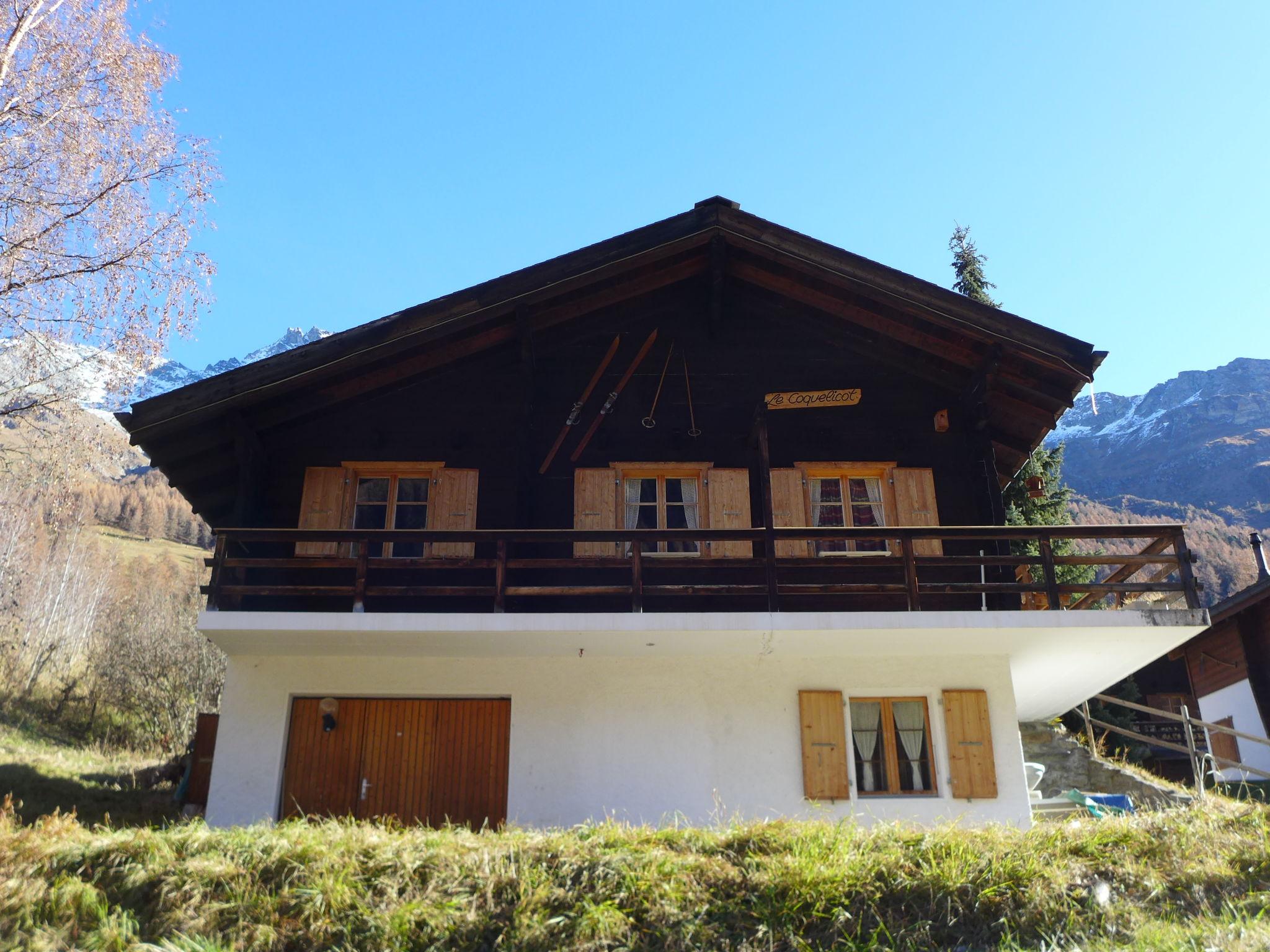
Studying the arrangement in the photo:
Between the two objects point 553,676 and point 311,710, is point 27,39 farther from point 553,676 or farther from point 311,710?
point 553,676

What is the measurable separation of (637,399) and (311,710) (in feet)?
18.1

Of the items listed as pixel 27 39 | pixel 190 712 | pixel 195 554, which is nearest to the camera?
pixel 27 39

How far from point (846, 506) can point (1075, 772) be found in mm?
6309

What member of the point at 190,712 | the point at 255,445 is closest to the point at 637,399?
the point at 255,445

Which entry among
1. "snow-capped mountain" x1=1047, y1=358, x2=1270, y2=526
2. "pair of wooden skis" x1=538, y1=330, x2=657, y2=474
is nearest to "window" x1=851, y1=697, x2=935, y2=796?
"pair of wooden skis" x1=538, y1=330, x2=657, y2=474

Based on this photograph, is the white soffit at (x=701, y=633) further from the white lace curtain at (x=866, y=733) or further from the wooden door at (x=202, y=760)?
the wooden door at (x=202, y=760)

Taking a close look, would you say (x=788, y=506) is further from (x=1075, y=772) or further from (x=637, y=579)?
(x=1075, y=772)

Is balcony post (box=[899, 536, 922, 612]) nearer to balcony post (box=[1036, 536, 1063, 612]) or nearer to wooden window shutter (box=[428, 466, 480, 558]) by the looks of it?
balcony post (box=[1036, 536, 1063, 612])

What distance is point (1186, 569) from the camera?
11438mm

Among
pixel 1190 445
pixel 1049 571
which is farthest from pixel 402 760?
pixel 1190 445

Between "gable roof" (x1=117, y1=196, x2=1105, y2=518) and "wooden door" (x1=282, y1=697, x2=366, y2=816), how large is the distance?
355cm

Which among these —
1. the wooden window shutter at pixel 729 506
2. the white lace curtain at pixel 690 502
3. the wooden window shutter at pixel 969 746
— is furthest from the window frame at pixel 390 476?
the wooden window shutter at pixel 969 746

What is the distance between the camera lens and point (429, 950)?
749 centimetres

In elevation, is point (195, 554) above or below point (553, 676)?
above
